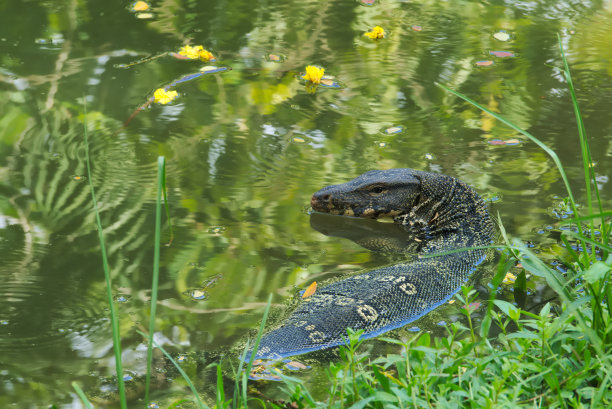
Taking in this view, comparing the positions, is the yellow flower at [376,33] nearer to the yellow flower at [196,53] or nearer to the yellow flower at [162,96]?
the yellow flower at [196,53]

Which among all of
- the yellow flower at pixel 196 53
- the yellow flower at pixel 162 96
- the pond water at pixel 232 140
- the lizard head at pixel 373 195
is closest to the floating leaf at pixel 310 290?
the pond water at pixel 232 140

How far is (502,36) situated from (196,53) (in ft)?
12.7

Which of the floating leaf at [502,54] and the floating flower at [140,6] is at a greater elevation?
the floating flower at [140,6]

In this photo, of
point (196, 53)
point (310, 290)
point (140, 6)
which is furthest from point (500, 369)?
point (140, 6)

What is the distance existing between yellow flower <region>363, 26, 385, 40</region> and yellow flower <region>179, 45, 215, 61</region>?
6.85ft

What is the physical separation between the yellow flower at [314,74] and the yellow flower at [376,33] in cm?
140

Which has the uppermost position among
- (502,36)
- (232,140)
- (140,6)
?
(140,6)

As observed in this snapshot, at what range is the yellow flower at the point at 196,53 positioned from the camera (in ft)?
27.1

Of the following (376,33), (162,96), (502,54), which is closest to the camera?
(162,96)

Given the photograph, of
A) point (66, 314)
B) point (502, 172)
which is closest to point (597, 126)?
point (502, 172)

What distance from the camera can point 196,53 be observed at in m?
8.28

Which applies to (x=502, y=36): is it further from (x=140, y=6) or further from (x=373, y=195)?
(x=140, y=6)

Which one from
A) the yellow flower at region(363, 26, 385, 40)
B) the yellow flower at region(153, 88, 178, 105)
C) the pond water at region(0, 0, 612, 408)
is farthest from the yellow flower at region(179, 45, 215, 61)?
the yellow flower at region(363, 26, 385, 40)

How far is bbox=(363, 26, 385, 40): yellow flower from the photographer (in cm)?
899
